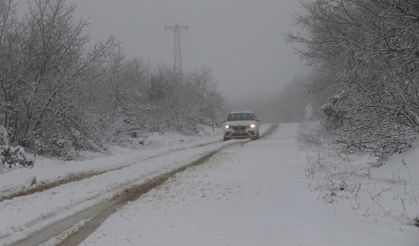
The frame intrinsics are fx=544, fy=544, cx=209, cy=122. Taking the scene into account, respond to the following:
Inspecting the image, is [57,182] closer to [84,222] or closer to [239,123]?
[84,222]

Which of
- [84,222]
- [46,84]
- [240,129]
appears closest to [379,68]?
[84,222]

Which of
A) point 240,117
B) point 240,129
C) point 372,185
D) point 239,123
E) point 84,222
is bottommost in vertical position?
point 84,222

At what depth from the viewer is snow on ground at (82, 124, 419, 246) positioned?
284 inches

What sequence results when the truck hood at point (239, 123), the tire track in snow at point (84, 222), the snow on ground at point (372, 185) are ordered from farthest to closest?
the truck hood at point (239, 123) < the snow on ground at point (372, 185) < the tire track in snow at point (84, 222)

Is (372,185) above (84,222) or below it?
above

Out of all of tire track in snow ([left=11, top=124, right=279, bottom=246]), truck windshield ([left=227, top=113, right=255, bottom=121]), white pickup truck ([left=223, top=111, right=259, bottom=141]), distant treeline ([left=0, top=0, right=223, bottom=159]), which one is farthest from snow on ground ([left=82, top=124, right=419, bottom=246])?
truck windshield ([left=227, top=113, right=255, bottom=121])

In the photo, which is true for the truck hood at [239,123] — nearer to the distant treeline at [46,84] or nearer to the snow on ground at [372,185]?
the distant treeline at [46,84]

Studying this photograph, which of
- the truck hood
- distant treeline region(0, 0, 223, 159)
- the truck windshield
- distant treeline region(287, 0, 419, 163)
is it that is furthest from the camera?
the truck windshield

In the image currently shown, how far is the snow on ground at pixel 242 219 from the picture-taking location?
721cm

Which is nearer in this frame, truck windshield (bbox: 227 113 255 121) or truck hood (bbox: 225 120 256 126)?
truck hood (bbox: 225 120 256 126)

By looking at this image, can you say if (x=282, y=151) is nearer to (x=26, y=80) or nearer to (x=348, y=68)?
(x=348, y=68)

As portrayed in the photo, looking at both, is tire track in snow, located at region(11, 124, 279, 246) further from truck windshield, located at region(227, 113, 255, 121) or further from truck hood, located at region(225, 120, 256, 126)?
truck windshield, located at region(227, 113, 255, 121)

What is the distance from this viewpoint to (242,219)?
28.2ft

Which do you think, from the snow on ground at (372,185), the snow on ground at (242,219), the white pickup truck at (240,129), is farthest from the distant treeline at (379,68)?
the white pickup truck at (240,129)
